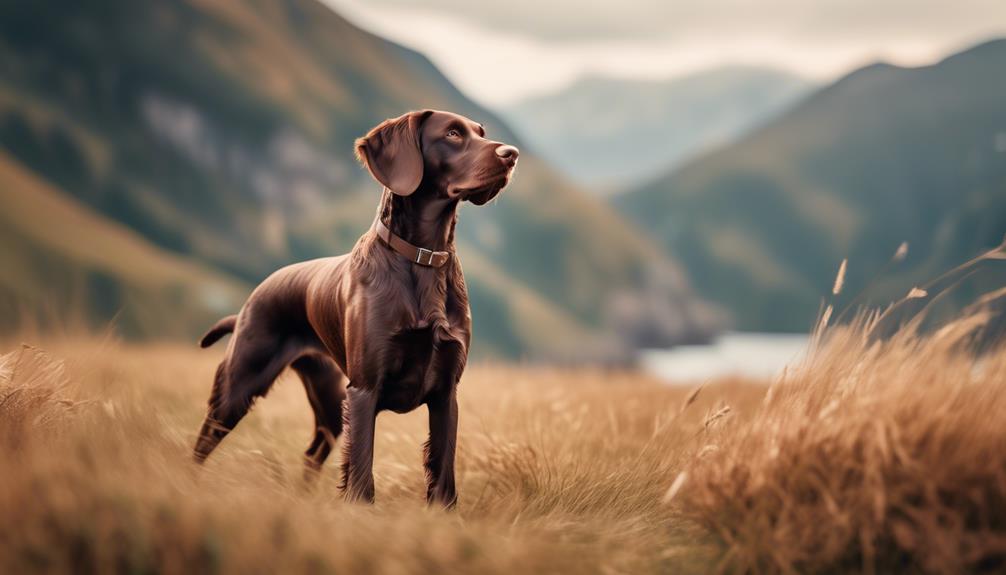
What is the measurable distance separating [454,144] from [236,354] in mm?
1724

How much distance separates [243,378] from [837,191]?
5275 inches

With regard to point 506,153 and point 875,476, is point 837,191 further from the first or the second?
point 875,476

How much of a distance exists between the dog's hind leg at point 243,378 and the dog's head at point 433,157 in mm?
1265

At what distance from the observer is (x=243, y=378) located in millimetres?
4398

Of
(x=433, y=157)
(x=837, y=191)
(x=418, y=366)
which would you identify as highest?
(x=433, y=157)

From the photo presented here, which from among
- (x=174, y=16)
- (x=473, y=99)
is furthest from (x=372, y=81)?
(x=174, y=16)

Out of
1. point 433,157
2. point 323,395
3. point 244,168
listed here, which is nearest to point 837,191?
point 244,168

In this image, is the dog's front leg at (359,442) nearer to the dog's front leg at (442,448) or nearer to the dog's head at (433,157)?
the dog's front leg at (442,448)

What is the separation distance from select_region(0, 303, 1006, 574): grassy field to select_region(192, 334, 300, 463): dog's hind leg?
286 mm

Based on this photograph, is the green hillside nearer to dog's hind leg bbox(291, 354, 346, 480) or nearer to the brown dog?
dog's hind leg bbox(291, 354, 346, 480)

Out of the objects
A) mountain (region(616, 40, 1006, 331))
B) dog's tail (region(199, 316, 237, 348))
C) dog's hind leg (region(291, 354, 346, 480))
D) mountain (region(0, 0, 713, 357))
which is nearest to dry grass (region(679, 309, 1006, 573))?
dog's hind leg (region(291, 354, 346, 480))

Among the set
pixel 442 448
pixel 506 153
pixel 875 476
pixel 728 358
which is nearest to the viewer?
pixel 875 476

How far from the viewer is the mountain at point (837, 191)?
112 m

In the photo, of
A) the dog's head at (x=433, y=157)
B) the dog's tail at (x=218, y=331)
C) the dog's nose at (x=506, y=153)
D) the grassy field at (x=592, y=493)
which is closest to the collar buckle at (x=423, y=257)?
the dog's head at (x=433, y=157)
